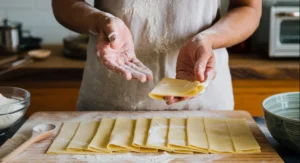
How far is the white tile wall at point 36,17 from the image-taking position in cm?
250

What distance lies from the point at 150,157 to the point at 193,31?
44 cm

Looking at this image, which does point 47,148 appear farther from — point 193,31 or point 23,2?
point 23,2

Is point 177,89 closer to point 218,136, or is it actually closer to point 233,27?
point 218,136

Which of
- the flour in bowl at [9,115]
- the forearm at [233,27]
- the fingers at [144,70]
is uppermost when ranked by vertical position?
the forearm at [233,27]

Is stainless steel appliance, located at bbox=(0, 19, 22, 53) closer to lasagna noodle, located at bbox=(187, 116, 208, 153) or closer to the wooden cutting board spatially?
the wooden cutting board

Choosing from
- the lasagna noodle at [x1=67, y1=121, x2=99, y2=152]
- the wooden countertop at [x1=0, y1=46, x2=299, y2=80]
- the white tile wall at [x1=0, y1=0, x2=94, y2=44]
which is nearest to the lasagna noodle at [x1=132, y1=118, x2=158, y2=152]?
the lasagna noodle at [x1=67, y1=121, x2=99, y2=152]

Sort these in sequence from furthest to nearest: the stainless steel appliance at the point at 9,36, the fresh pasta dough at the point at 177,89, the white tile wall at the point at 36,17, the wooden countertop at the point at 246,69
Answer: the white tile wall at the point at 36,17 → the stainless steel appliance at the point at 9,36 → the wooden countertop at the point at 246,69 → the fresh pasta dough at the point at 177,89

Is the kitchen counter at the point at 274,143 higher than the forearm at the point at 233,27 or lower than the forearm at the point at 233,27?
lower

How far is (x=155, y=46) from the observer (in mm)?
1301

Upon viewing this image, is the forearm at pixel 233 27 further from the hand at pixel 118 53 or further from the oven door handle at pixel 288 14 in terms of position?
the oven door handle at pixel 288 14

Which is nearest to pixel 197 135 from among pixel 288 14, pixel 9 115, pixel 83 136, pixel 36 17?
pixel 83 136

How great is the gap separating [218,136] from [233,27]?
0.33 meters

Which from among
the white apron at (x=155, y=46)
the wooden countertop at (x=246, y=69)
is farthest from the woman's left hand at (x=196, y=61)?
the wooden countertop at (x=246, y=69)

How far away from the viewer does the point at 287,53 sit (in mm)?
2211
